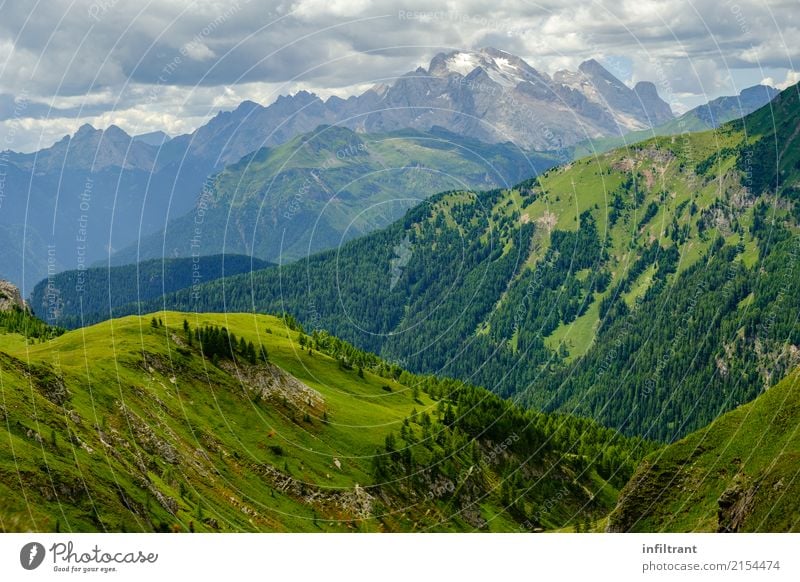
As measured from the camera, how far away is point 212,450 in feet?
429

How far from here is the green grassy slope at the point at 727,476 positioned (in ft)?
304

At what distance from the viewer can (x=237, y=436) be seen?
142 metres
